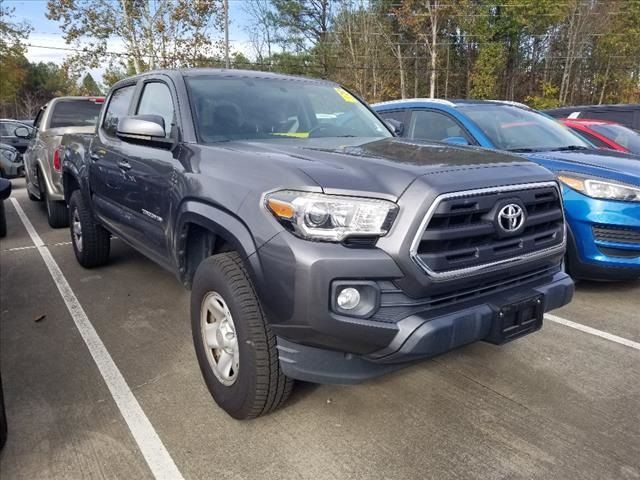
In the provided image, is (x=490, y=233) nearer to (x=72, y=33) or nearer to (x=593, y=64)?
(x=72, y=33)

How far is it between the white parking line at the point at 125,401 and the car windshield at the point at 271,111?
5.12 feet

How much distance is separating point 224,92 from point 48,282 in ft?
9.69

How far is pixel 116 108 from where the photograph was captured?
4.72 metres

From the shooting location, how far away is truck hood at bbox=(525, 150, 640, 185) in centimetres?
427

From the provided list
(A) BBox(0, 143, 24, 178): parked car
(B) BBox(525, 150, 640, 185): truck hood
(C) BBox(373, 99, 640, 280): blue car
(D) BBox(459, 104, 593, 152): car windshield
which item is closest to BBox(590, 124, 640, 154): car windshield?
(D) BBox(459, 104, 593, 152): car windshield

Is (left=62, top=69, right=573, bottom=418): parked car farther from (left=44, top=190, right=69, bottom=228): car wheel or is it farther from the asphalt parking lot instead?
(left=44, top=190, right=69, bottom=228): car wheel

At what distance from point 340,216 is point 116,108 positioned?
340 centimetres

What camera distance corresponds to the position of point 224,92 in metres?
3.45

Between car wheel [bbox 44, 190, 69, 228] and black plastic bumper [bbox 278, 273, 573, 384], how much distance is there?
253 inches

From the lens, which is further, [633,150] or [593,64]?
[593,64]

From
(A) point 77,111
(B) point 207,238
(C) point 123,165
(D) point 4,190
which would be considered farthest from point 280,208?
(A) point 77,111

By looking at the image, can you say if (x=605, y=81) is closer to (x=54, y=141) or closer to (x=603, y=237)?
(x=603, y=237)

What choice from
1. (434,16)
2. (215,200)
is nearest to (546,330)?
(215,200)

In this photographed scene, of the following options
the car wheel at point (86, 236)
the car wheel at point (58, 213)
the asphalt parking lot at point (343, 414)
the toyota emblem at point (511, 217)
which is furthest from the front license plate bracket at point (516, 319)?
the car wheel at point (58, 213)
